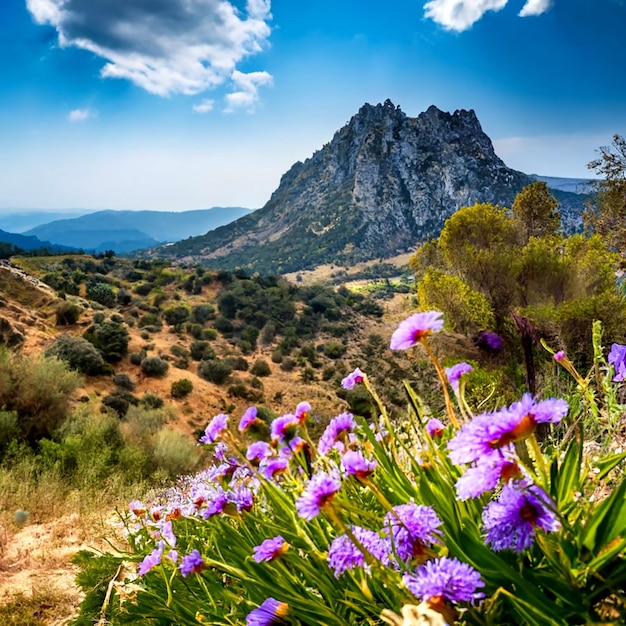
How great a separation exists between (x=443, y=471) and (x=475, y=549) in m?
0.35

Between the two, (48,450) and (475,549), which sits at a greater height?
(475,549)

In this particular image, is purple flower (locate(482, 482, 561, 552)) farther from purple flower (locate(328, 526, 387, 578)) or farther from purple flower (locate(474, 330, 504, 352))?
purple flower (locate(474, 330, 504, 352))

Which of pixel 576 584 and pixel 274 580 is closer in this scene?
pixel 576 584

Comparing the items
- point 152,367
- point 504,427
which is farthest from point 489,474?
point 152,367

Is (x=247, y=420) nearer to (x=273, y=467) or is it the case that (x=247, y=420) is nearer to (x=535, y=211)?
(x=273, y=467)

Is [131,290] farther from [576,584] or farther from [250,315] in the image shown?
[576,584]

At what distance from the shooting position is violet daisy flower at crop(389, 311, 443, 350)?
96 centimetres

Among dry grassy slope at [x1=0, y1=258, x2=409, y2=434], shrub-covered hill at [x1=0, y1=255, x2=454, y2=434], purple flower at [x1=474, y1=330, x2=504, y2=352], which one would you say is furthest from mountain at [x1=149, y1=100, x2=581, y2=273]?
purple flower at [x1=474, y1=330, x2=504, y2=352]

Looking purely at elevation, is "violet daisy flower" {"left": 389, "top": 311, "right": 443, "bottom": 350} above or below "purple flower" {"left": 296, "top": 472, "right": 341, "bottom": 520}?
above

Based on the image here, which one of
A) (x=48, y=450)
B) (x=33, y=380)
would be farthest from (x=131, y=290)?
(x=48, y=450)

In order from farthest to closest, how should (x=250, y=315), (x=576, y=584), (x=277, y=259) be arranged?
(x=277, y=259)
(x=250, y=315)
(x=576, y=584)

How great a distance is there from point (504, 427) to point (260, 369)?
22420 millimetres

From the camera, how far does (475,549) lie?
0.74 meters

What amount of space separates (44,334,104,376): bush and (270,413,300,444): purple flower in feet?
51.3
